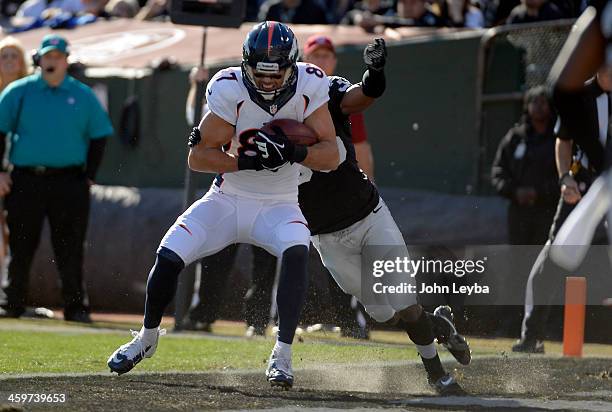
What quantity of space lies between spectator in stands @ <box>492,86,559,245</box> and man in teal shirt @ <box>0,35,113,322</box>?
10.0 feet

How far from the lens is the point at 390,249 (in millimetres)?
7113

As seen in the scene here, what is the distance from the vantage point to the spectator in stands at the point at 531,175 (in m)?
10.6

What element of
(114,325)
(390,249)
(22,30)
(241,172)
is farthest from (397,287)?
(22,30)

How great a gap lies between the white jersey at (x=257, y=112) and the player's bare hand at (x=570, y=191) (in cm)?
254

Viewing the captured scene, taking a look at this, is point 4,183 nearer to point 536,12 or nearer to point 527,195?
point 527,195

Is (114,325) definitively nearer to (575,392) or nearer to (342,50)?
(342,50)

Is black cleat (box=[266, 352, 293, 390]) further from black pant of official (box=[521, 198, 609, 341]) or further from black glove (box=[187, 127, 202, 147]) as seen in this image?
black pant of official (box=[521, 198, 609, 341])

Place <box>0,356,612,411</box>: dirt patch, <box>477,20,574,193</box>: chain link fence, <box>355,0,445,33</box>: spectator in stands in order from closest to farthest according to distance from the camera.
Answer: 1. <box>0,356,612,411</box>: dirt patch
2. <box>477,20,574,193</box>: chain link fence
3. <box>355,0,445,33</box>: spectator in stands

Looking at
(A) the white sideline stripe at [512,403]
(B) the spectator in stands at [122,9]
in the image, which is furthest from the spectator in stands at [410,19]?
(A) the white sideline stripe at [512,403]

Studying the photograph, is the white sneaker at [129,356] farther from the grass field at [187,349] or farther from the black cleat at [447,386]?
the black cleat at [447,386]

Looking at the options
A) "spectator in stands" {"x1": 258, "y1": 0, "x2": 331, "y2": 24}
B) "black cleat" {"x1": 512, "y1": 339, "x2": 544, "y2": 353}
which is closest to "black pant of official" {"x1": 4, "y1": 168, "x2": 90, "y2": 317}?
"spectator in stands" {"x1": 258, "y1": 0, "x2": 331, "y2": 24}

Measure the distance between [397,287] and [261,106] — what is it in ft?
3.79

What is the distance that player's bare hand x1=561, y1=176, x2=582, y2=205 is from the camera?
8.80 m

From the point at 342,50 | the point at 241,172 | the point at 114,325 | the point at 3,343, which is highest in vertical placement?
the point at 241,172
